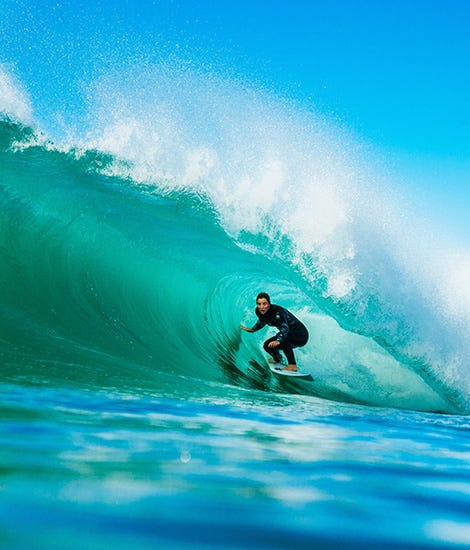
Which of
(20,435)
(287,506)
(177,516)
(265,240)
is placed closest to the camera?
(177,516)

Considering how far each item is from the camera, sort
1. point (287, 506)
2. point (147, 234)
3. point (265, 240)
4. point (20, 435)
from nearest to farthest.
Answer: point (287, 506), point (20, 435), point (265, 240), point (147, 234)

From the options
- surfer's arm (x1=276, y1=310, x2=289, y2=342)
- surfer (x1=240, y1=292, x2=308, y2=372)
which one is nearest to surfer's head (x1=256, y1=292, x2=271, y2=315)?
surfer (x1=240, y1=292, x2=308, y2=372)

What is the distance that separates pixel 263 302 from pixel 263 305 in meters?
0.06

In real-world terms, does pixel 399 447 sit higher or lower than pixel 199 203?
lower

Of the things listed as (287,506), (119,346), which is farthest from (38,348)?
(287,506)

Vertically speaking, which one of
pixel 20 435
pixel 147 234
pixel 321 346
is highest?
pixel 147 234

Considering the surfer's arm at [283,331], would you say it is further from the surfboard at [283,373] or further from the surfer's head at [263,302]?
the surfboard at [283,373]

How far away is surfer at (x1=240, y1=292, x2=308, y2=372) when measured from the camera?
6.99 meters

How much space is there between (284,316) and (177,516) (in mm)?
5537

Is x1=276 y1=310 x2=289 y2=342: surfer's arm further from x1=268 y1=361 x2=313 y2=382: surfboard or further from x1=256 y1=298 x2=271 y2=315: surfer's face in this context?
x1=268 y1=361 x2=313 y2=382: surfboard

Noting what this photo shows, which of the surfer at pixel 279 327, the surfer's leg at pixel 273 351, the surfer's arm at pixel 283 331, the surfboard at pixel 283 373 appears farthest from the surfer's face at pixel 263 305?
the surfboard at pixel 283 373

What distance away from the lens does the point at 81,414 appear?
3.07 m

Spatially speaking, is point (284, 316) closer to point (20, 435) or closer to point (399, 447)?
point (399, 447)

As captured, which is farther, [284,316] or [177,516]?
[284,316]
